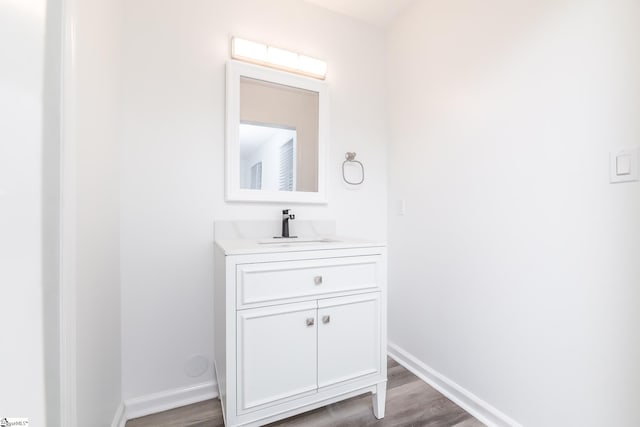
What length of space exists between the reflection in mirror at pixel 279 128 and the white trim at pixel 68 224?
2.97ft

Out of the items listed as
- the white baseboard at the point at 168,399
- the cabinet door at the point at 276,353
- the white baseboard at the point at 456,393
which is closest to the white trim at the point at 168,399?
the white baseboard at the point at 168,399

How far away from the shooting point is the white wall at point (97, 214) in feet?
2.83

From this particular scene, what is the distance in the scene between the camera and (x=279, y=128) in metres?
1.76

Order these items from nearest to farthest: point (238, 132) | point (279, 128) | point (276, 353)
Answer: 1. point (276, 353)
2. point (238, 132)
3. point (279, 128)

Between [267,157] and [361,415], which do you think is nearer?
[361,415]

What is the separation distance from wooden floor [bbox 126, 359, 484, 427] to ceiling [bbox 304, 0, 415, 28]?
2447 millimetres

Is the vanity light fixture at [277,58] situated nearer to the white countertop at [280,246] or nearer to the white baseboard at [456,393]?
the white countertop at [280,246]

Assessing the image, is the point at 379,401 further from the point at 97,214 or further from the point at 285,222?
the point at 97,214

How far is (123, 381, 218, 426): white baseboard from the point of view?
1.42 m

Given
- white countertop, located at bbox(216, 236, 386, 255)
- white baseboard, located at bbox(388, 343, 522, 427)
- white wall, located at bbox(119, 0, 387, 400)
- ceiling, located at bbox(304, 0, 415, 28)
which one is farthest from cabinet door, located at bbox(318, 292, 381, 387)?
ceiling, located at bbox(304, 0, 415, 28)

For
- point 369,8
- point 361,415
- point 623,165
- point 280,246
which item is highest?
point 369,8

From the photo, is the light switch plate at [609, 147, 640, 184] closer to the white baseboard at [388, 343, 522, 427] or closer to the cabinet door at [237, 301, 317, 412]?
the white baseboard at [388, 343, 522, 427]

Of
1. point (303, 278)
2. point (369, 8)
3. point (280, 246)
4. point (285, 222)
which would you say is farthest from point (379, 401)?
point (369, 8)

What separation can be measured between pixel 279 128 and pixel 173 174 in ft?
2.21
